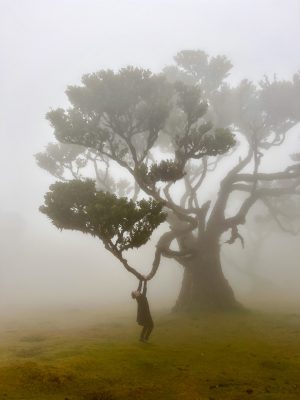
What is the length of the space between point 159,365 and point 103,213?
715 centimetres

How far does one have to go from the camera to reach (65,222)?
19359 mm

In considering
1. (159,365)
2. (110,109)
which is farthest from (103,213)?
(110,109)

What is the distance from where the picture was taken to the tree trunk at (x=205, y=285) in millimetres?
26359

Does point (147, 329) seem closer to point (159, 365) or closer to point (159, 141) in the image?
point (159, 365)

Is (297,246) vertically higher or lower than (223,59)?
lower

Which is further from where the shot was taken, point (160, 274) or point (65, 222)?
point (160, 274)

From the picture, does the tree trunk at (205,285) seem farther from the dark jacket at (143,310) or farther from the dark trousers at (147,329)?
the dark jacket at (143,310)

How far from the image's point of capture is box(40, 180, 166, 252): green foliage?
17594 mm

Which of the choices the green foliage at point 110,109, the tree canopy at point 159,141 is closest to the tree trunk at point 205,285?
the tree canopy at point 159,141

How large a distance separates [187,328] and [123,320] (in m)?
7.20

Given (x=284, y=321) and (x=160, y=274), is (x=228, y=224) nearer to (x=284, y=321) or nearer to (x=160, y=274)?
(x=284, y=321)

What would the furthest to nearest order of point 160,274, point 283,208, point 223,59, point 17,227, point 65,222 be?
point 17,227 < point 160,274 < point 283,208 < point 223,59 < point 65,222

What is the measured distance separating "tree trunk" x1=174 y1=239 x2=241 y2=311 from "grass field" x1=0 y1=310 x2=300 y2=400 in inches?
193

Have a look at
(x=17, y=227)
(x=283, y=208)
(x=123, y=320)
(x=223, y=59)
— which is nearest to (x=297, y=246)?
(x=283, y=208)
